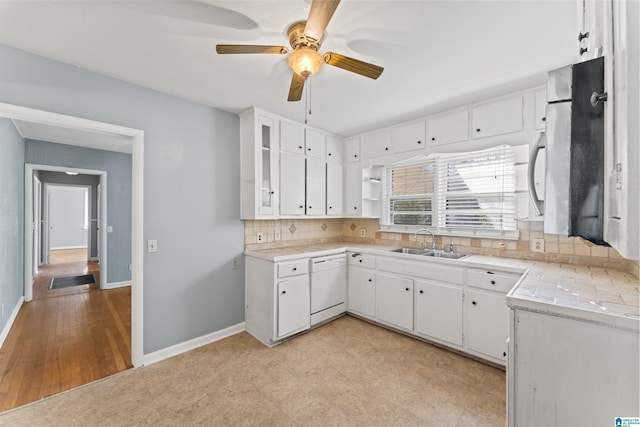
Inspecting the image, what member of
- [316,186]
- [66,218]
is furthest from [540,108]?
[66,218]

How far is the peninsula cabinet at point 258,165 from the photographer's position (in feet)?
Answer: 9.71

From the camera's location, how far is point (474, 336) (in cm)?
242

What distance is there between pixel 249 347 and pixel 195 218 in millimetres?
1417

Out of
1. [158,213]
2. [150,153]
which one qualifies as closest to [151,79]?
[150,153]

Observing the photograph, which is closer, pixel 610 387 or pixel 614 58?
pixel 614 58

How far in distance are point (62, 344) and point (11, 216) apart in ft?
5.58

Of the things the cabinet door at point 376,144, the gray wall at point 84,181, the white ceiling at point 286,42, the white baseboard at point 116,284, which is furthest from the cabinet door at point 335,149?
the gray wall at point 84,181

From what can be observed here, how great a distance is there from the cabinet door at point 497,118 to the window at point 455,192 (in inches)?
7.5

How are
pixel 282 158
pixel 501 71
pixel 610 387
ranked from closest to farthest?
pixel 610 387
pixel 501 71
pixel 282 158

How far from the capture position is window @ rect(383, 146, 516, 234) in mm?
2697

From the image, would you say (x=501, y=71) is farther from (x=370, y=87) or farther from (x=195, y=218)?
(x=195, y=218)

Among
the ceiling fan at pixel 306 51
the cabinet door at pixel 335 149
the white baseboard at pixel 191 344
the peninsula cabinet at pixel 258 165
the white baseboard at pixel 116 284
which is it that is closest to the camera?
the ceiling fan at pixel 306 51

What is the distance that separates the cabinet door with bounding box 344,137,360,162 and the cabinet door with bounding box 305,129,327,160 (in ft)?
1.33

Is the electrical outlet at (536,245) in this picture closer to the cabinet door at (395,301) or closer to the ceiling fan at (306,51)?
the cabinet door at (395,301)
